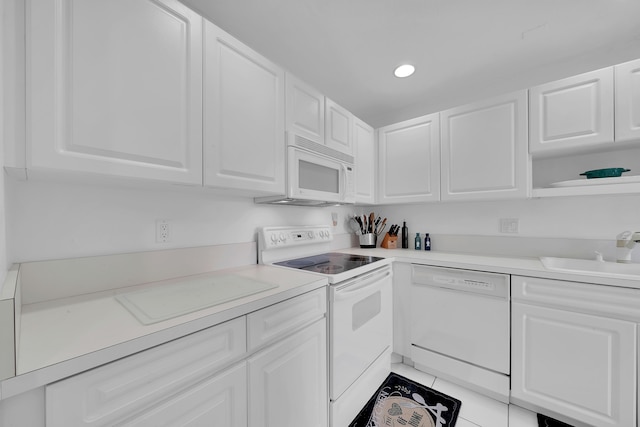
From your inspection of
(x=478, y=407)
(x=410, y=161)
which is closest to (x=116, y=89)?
(x=410, y=161)

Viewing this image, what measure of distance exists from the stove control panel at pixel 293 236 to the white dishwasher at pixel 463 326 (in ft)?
2.53

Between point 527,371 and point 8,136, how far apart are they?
8.42ft

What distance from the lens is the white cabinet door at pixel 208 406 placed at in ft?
2.36

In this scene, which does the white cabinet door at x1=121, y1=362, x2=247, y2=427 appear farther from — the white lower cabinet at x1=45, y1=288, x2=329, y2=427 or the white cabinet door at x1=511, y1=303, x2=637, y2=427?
the white cabinet door at x1=511, y1=303, x2=637, y2=427

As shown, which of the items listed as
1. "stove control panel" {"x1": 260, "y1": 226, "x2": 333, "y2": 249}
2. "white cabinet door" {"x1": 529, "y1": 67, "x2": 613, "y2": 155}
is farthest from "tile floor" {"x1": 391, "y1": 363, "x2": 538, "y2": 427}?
"white cabinet door" {"x1": 529, "y1": 67, "x2": 613, "y2": 155}

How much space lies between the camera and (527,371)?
1490 millimetres

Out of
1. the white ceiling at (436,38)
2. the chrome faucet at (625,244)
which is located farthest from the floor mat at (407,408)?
the white ceiling at (436,38)

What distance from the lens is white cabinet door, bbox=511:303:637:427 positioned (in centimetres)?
124

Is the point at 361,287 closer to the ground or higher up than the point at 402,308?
higher up

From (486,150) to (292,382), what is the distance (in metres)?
2.02

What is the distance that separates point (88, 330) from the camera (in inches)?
28.3

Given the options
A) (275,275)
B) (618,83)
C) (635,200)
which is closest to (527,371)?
(635,200)

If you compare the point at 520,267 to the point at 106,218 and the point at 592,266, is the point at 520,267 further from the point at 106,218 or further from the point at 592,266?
the point at 106,218

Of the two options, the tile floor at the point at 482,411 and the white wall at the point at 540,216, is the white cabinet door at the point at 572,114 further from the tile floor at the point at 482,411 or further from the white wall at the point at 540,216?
the tile floor at the point at 482,411
